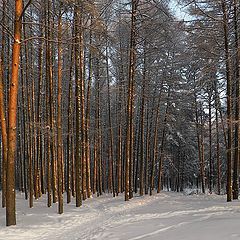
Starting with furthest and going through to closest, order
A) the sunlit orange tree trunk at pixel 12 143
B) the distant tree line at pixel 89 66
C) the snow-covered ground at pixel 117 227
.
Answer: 1. the distant tree line at pixel 89 66
2. the sunlit orange tree trunk at pixel 12 143
3. the snow-covered ground at pixel 117 227

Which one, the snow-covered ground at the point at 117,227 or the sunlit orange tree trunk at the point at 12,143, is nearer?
the snow-covered ground at the point at 117,227

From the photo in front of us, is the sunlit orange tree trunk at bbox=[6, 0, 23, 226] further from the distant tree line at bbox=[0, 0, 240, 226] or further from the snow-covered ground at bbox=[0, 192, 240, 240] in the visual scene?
the snow-covered ground at bbox=[0, 192, 240, 240]

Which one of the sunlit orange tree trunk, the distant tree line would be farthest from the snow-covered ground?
the distant tree line

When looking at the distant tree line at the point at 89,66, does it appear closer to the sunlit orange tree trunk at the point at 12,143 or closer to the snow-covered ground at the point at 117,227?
the sunlit orange tree trunk at the point at 12,143

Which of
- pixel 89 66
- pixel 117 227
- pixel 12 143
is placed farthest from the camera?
pixel 89 66

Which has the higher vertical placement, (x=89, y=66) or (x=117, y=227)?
(x=89, y=66)

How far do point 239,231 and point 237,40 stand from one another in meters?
9.03

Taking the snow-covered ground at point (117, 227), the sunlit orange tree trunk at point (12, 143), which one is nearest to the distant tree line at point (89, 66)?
the sunlit orange tree trunk at point (12, 143)

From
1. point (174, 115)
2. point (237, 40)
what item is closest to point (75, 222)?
point (237, 40)

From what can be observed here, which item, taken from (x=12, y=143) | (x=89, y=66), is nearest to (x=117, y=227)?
(x=12, y=143)

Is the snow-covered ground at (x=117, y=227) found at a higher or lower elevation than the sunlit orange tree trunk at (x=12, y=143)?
lower

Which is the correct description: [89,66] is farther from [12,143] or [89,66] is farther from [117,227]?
[117,227]

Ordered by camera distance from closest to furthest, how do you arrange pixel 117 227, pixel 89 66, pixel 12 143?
pixel 117 227, pixel 12 143, pixel 89 66

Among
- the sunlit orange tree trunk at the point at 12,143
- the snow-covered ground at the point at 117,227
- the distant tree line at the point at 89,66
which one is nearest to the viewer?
the snow-covered ground at the point at 117,227
